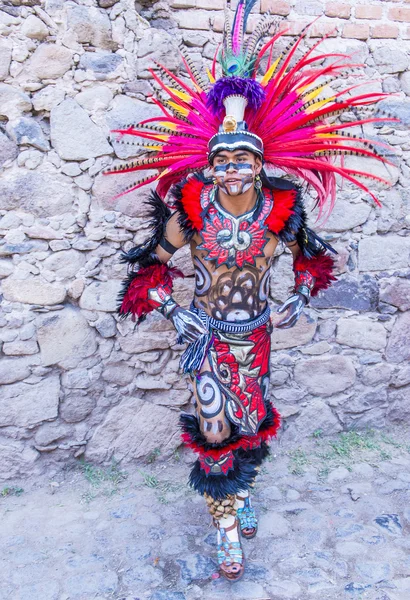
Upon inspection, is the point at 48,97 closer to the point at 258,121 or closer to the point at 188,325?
the point at 258,121

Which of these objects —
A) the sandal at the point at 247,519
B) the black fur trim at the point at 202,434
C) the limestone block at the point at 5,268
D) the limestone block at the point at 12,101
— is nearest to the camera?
the black fur trim at the point at 202,434

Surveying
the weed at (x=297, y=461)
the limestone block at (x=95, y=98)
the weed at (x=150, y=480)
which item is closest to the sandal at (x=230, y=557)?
the weed at (x=150, y=480)

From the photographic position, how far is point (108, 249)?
2.94 m

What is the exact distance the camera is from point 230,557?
2.30 metres

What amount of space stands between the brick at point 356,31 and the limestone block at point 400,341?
1.68m

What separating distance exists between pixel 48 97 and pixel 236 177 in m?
1.24

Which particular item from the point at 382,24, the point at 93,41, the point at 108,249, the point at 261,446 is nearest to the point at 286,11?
the point at 382,24

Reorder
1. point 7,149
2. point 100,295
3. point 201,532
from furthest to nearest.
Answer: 1. point 100,295
2. point 7,149
3. point 201,532

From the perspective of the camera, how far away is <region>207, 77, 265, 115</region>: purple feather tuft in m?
2.15

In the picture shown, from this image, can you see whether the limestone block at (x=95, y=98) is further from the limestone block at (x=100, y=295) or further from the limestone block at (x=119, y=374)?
the limestone block at (x=119, y=374)

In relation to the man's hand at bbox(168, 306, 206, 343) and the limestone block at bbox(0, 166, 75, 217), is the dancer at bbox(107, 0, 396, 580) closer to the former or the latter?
the man's hand at bbox(168, 306, 206, 343)

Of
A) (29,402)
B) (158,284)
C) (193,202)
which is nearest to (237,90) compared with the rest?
(193,202)

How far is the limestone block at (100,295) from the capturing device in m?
2.95

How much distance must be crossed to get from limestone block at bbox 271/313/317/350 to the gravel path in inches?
25.2
